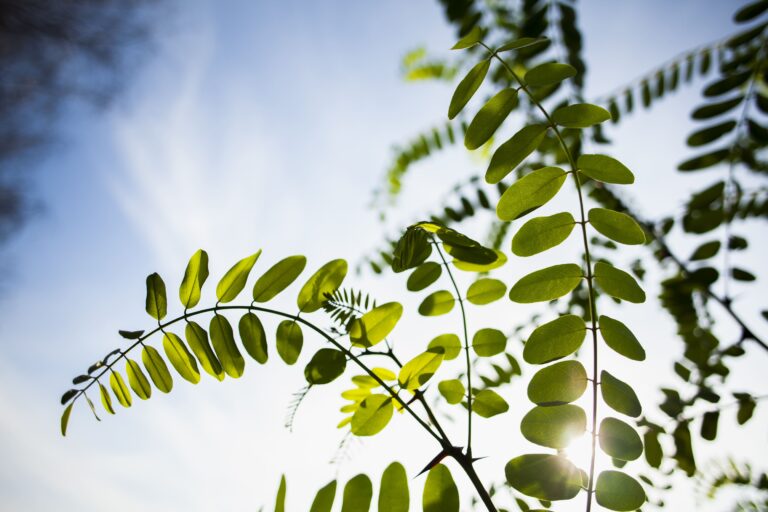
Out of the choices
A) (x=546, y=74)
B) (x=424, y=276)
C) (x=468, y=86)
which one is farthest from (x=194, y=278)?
(x=546, y=74)

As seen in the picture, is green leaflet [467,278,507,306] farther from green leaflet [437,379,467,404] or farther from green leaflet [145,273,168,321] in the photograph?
green leaflet [145,273,168,321]

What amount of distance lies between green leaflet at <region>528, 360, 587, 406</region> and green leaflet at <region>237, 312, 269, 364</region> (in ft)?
1.38

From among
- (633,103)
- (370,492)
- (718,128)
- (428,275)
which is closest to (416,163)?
(633,103)

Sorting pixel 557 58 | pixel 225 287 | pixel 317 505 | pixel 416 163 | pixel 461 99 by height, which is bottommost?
pixel 317 505

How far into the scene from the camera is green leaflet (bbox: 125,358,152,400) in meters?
0.78

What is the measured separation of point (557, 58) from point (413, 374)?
3.85 feet

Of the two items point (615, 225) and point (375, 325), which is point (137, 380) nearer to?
point (375, 325)

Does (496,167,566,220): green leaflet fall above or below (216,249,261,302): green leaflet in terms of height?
above

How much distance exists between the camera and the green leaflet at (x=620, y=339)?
634 mm

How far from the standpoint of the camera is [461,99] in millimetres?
634

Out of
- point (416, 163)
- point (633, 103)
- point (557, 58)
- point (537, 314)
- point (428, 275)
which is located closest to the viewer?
point (428, 275)

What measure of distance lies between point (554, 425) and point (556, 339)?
12 centimetres

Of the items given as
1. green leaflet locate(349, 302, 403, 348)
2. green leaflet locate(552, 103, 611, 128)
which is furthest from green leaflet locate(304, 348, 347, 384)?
green leaflet locate(552, 103, 611, 128)

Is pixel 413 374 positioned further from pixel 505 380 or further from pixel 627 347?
pixel 505 380
